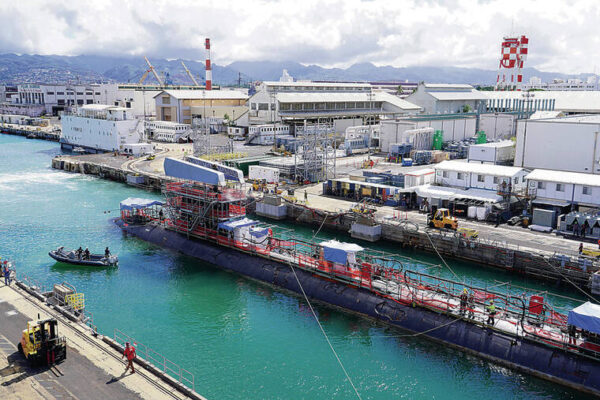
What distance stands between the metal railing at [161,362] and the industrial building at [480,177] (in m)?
30.7

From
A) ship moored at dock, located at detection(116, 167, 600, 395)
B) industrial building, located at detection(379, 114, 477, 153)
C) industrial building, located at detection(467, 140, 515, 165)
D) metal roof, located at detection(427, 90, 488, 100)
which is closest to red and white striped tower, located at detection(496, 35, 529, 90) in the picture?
metal roof, located at detection(427, 90, 488, 100)

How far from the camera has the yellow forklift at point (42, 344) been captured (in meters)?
18.3

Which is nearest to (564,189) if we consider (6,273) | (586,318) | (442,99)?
A: (586,318)

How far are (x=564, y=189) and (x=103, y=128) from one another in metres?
63.4

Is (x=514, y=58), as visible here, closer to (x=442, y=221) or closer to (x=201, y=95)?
(x=201, y=95)

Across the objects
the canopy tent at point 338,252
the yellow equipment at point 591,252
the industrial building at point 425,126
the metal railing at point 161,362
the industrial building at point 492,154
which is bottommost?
the metal railing at point 161,362

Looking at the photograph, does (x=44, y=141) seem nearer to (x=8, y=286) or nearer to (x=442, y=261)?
(x=8, y=286)

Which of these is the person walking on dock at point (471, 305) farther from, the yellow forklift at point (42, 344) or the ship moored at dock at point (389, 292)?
the yellow forklift at point (42, 344)

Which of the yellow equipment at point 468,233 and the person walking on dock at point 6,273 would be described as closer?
the person walking on dock at point 6,273

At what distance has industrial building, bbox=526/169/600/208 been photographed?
37156 millimetres

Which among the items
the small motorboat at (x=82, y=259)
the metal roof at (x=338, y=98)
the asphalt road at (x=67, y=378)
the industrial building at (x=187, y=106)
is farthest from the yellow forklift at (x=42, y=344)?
the industrial building at (x=187, y=106)

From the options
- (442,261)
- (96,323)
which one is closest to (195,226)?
(96,323)

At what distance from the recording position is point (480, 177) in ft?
143

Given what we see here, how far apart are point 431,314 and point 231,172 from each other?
754 inches
